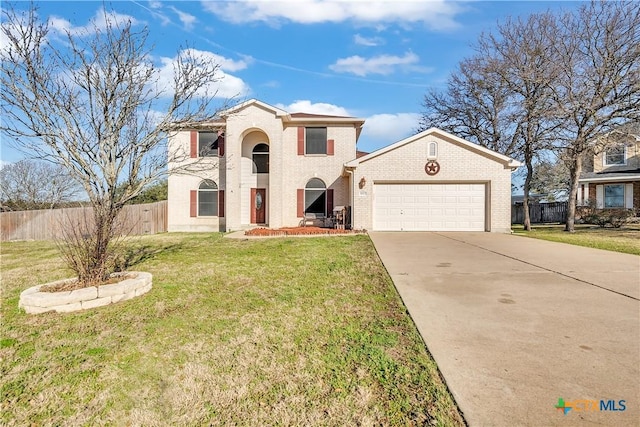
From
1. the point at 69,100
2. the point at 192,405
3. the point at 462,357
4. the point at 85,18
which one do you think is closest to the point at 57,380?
the point at 192,405

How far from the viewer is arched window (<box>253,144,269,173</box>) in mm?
16672

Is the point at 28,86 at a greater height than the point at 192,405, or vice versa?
the point at 28,86

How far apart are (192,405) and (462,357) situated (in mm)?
2273

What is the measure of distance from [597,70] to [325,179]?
A: 13.1m

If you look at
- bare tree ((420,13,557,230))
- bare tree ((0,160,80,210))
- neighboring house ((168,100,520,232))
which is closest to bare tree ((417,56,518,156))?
bare tree ((420,13,557,230))

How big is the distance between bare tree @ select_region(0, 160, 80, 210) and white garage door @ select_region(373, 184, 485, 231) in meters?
24.7

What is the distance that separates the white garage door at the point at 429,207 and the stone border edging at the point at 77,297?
425 inches

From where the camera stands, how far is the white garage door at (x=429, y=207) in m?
13.9

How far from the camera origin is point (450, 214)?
13.9 meters

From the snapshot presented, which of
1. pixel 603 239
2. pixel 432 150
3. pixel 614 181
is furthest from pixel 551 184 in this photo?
pixel 432 150

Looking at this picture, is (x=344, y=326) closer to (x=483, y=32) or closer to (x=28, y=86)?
(x=28, y=86)

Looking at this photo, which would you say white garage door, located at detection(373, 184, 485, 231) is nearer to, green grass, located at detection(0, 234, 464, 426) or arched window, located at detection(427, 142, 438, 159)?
arched window, located at detection(427, 142, 438, 159)

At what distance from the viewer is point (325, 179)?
1620 centimetres

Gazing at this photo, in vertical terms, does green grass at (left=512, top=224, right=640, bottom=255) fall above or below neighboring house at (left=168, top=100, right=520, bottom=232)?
below
